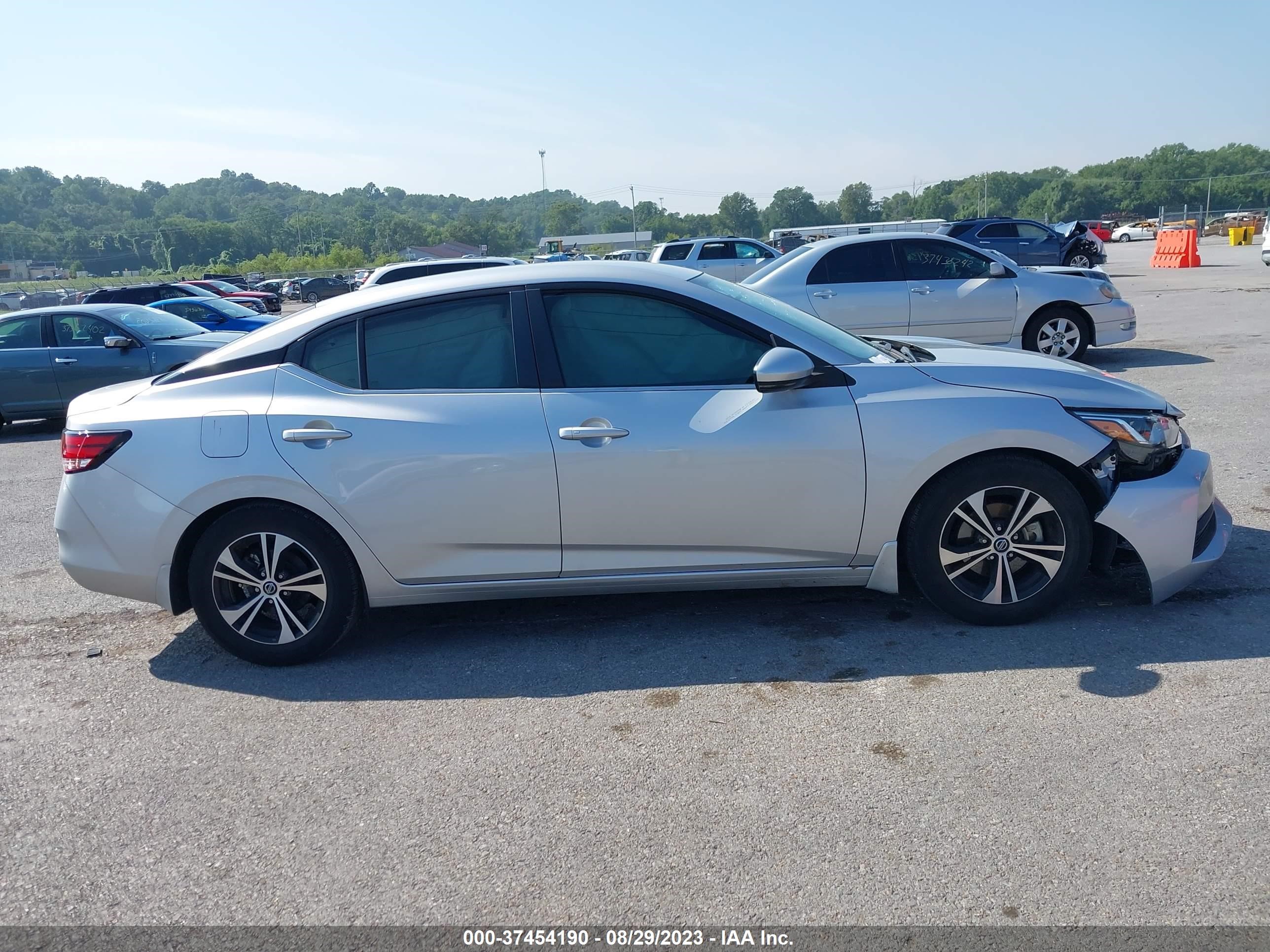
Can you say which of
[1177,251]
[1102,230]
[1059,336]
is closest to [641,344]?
[1059,336]

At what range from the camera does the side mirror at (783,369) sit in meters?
4.21

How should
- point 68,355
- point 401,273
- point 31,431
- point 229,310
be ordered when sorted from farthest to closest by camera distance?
point 229,310 → point 401,273 → point 31,431 → point 68,355

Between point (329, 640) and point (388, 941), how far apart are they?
1.99 meters

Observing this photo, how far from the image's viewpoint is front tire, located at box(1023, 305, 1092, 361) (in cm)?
1118

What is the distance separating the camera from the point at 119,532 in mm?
4488

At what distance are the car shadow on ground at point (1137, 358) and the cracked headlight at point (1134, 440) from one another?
7322 mm

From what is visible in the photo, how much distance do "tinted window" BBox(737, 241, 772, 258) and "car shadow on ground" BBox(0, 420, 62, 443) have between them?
16618 mm

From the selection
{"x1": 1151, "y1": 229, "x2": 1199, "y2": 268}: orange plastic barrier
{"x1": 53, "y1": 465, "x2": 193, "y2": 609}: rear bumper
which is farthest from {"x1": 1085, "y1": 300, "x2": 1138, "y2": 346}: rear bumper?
{"x1": 1151, "y1": 229, "x2": 1199, "y2": 268}: orange plastic barrier

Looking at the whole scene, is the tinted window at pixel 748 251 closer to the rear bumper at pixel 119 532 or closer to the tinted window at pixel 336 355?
the tinted window at pixel 336 355

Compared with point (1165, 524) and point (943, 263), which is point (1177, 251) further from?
point (1165, 524)

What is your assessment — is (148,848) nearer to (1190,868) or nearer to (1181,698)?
(1190,868)

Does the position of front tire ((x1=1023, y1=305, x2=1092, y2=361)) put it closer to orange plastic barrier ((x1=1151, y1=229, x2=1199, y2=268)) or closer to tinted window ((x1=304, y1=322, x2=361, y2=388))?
tinted window ((x1=304, y1=322, x2=361, y2=388))

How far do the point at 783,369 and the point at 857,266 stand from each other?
737cm

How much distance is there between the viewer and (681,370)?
4453 millimetres
